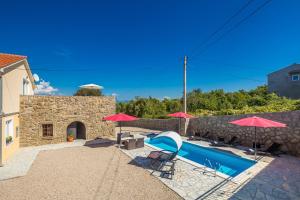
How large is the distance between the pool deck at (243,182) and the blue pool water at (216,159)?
2.94ft

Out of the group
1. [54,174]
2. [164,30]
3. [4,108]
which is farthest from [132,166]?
[164,30]

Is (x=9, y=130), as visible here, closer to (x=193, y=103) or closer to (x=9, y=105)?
(x=9, y=105)

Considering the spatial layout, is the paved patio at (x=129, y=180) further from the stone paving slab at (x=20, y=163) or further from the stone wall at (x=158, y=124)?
the stone wall at (x=158, y=124)

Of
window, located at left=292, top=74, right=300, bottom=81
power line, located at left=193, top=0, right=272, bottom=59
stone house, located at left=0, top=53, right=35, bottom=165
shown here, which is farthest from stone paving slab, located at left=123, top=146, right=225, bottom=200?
window, located at left=292, top=74, right=300, bottom=81

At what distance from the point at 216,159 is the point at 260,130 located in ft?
14.4

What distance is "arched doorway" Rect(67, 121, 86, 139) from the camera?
1792 centimetres

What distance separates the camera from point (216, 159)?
1206 cm

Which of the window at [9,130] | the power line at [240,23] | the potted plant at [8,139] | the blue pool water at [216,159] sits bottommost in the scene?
the blue pool water at [216,159]

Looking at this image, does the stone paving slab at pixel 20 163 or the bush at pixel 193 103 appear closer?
the stone paving slab at pixel 20 163

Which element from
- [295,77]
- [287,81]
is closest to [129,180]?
[287,81]

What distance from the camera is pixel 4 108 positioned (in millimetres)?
10992

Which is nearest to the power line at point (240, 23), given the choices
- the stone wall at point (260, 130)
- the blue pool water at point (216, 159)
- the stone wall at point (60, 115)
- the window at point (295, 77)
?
the stone wall at point (260, 130)

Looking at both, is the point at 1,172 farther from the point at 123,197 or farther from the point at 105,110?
the point at 105,110

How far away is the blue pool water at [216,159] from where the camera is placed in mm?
10200
